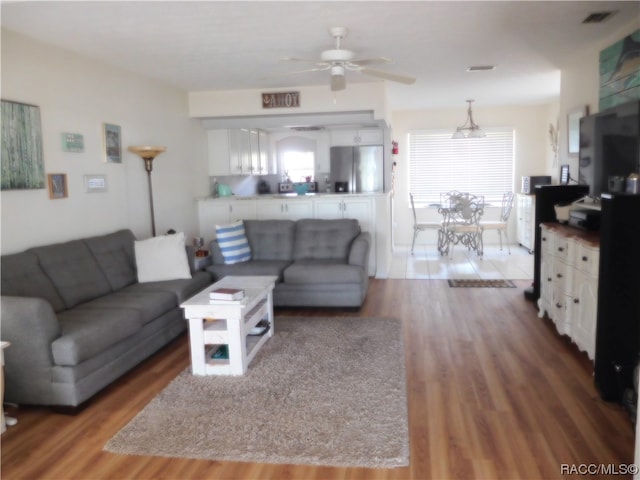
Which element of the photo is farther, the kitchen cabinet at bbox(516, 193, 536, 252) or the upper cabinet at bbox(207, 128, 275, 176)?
the kitchen cabinet at bbox(516, 193, 536, 252)

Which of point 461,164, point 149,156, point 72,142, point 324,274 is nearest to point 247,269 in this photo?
point 324,274

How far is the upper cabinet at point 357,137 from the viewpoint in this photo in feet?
25.0

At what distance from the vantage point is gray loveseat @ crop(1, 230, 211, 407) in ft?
9.09

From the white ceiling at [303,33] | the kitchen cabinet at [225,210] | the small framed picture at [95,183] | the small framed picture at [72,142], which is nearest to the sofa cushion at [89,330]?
the small framed picture at [95,183]

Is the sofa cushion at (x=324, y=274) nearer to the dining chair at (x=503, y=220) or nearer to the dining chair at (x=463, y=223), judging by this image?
the dining chair at (x=463, y=223)

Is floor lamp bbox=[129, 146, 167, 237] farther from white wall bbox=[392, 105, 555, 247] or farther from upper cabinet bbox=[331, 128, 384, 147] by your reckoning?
white wall bbox=[392, 105, 555, 247]

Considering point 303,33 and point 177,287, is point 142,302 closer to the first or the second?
point 177,287

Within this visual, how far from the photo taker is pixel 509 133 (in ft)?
28.0

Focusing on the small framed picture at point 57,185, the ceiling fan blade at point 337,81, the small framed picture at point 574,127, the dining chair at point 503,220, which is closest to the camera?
the small framed picture at point 57,185

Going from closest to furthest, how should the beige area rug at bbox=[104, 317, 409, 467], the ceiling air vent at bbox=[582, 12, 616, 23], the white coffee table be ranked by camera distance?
1. the beige area rug at bbox=[104, 317, 409, 467]
2. the white coffee table
3. the ceiling air vent at bbox=[582, 12, 616, 23]

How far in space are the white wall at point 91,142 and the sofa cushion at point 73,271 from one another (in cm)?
17

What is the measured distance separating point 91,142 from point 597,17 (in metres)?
4.05

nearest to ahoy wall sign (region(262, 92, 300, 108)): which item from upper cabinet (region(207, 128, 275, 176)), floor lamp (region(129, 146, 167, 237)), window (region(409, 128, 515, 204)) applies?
upper cabinet (region(207, 128, 275, 176))

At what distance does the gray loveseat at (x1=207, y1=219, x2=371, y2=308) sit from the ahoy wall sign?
59.1 inches
